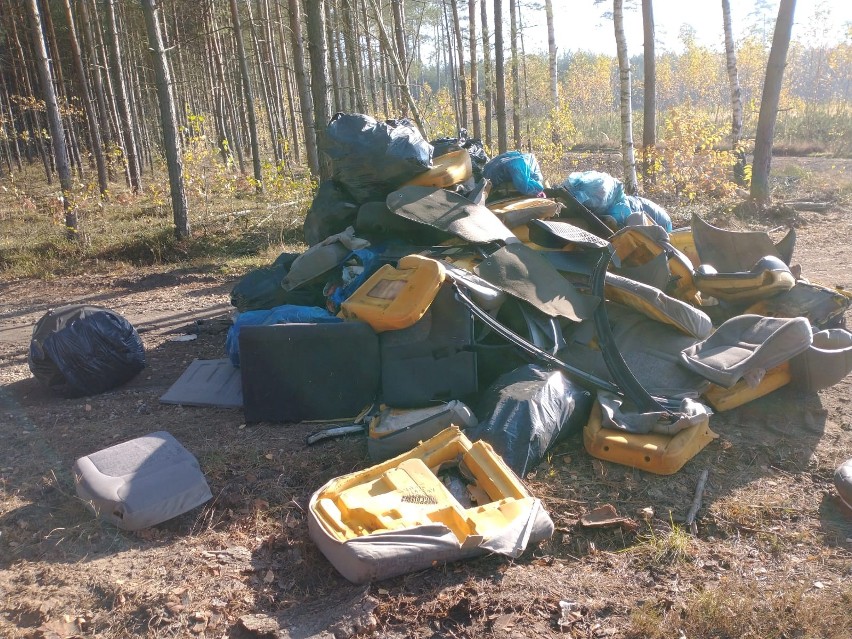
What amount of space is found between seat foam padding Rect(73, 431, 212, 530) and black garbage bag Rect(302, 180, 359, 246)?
261cm

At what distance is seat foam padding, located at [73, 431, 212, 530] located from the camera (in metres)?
2.84

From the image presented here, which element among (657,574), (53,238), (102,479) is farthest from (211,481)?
(53,238)

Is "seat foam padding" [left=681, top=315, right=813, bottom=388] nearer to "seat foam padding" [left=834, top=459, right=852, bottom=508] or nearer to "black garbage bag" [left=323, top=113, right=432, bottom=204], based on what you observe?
"seat foam padding" [left=834, top=459, right=852, bottom=508]

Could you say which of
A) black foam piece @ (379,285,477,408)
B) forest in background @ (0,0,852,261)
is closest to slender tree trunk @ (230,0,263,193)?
forest in background @ (0,0,852,261)

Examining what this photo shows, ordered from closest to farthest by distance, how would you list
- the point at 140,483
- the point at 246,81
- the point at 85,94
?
the point at 140,483 → the point at 85,94 → the point at 246,81

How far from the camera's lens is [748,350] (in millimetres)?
3771

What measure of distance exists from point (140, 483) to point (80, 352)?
74.4 inches

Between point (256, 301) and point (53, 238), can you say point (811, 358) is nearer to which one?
point (256, 301)

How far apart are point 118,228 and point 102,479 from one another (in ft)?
31.3

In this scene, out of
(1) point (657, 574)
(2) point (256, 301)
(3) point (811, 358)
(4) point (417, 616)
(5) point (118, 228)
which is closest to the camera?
(4) point (417, 616)

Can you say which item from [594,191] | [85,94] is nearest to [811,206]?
[594,191]

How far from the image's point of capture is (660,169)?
11781 millimetres

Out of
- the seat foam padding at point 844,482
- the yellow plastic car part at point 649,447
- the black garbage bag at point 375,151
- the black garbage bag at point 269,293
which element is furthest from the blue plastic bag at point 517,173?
the seat foam padding at point 844,482

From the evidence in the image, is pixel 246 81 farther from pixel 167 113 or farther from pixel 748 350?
pixel 748 350
